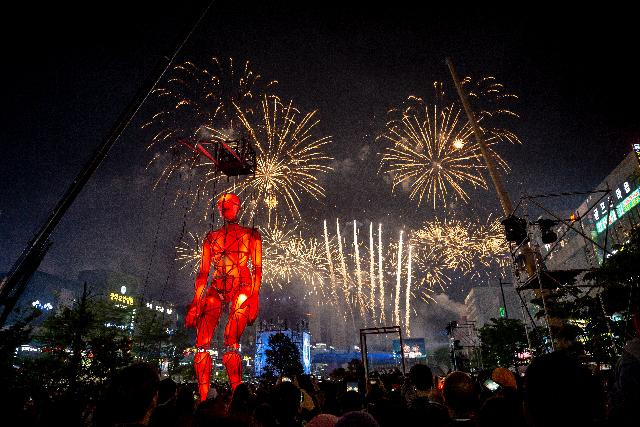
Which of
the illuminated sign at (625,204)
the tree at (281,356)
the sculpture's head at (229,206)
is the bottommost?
the tree at (281,356)

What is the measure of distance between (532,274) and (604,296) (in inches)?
80.5

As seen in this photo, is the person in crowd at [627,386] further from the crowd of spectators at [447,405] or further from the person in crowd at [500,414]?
the person in crowd at [500,414]

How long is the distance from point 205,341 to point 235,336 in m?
1.19

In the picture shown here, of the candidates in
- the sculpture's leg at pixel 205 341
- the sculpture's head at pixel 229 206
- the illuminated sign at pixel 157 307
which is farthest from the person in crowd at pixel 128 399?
the illuminated sign at pixel 157 307

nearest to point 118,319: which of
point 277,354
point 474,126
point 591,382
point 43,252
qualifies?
point 277,354

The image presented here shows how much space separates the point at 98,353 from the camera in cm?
1839

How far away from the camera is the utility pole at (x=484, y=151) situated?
14.6 metres

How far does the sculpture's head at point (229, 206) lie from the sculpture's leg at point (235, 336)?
140 inches

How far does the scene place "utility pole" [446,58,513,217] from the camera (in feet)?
47.8

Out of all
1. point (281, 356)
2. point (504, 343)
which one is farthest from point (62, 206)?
point (281, 356)

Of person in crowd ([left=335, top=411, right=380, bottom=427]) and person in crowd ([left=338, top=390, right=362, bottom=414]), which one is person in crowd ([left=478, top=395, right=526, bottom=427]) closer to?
person in crowd ([left=335, top=411, right=380, bottom=427])

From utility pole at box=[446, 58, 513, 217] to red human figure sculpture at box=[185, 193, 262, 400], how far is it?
1039cm

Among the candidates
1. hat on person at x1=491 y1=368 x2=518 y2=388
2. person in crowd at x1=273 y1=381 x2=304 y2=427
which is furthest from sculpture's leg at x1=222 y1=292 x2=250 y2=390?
person in crowd at x1=273 y1=381 x2=304 y2=427

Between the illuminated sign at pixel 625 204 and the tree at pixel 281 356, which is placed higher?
the illuminated sign at pixel 625 204
